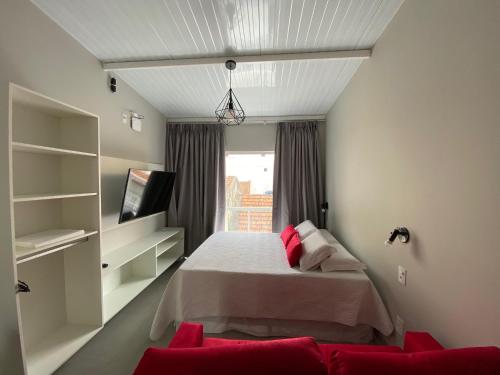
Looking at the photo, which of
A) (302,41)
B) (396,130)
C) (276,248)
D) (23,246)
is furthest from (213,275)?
(302,41)

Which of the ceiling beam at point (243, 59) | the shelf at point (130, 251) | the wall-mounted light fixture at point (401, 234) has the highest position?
the ceiling beam at point (243, 59)

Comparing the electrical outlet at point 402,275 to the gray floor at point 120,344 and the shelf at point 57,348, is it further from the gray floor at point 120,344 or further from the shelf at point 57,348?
the shelf at point 57,348

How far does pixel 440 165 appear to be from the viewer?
1.14m

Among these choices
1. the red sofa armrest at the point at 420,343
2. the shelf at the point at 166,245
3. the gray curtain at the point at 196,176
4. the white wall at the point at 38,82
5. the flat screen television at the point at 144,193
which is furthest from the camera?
the gray curtain at the point at 196,176

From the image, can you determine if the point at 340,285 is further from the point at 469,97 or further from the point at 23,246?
the point at 23,246

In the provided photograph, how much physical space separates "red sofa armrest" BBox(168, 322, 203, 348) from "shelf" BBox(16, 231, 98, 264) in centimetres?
107

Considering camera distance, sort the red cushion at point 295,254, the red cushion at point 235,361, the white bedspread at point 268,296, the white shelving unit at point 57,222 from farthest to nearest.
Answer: the red cushion at point 295,254 < the white bedspread at point 268,296 < the white shelving unit at point 57,222 < the red cushion at point 235,361

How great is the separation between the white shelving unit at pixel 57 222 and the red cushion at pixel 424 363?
1.89 m

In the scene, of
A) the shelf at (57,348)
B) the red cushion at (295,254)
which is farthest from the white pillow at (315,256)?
the shelf at (57,348)

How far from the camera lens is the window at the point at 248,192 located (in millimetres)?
4125

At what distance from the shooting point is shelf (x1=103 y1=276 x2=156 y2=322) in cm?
215

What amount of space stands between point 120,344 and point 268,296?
134 centimetres

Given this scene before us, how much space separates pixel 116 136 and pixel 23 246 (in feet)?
4.97

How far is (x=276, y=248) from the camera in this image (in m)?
2.62
